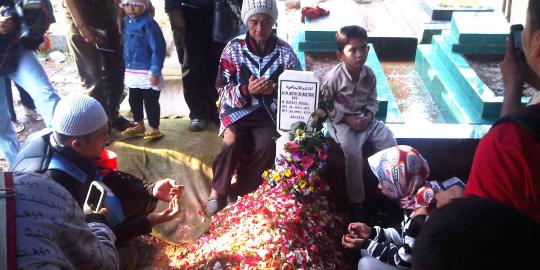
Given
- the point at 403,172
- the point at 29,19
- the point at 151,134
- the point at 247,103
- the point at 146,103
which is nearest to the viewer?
the point at 403,172

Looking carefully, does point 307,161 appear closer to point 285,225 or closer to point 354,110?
point 285,225

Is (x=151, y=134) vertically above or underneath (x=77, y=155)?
underneath

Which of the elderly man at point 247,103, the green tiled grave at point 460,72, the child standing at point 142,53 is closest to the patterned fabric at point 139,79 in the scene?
the child standing at point 142,53

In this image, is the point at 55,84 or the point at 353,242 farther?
the point at 55,84

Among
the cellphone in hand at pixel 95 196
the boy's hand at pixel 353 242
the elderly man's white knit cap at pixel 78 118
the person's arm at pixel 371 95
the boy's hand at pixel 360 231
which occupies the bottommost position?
the boy's hand at pixel 353 242

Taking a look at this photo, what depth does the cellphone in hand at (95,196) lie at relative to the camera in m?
2.44

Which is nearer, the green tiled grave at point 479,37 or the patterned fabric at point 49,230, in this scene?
the patterned fabric at point 49,230

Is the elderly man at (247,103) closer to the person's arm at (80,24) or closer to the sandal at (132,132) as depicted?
the sandal at (132,132)

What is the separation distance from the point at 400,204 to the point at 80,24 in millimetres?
3096

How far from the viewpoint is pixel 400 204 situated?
2.89m

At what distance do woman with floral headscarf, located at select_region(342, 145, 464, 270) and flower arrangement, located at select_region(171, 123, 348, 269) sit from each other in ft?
0.80

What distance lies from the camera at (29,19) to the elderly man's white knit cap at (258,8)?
1.81 meters

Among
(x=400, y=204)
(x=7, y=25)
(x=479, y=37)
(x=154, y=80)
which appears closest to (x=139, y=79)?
(x=154, y=80)

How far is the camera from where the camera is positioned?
13.0ft
